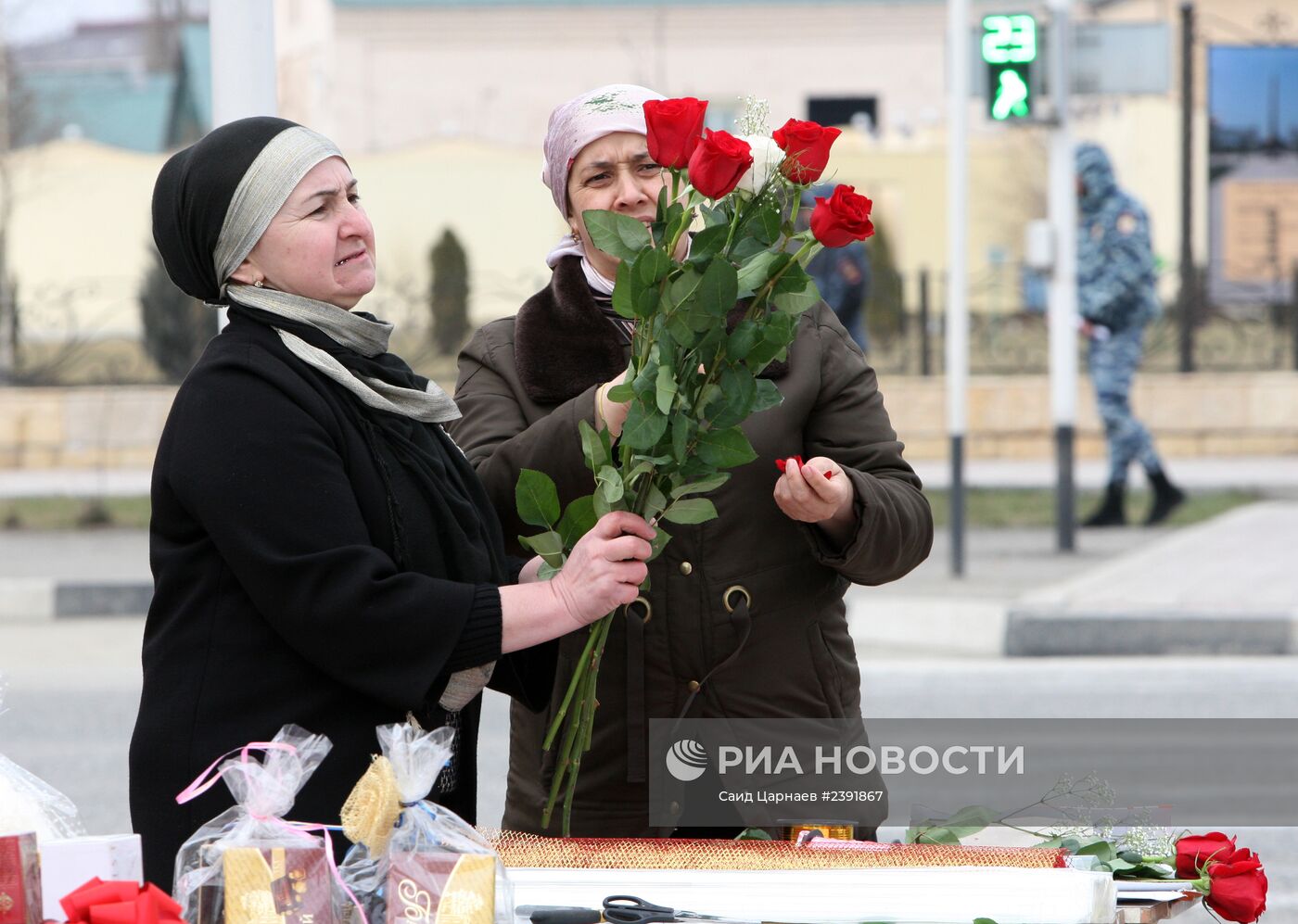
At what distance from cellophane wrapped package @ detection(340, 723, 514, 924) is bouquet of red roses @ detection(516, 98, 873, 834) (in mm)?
411

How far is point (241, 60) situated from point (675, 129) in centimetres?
129

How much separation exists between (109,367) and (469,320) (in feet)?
10.7

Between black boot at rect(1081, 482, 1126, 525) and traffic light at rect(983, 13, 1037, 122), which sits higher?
traffic light at rect(983, 13, 1037, 122)

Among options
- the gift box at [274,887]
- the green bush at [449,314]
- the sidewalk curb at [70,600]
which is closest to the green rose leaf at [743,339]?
the gift box at [274,887]

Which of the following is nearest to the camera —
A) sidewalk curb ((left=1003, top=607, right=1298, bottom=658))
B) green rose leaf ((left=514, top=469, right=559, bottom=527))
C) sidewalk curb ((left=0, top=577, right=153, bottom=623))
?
green rose leaf ((left=514, top=469, right=559, bottom=527))

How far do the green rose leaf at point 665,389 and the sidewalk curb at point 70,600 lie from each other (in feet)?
28.8

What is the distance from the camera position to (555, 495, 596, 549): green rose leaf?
2123 millimetres

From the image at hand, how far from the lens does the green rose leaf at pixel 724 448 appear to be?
1995 millimetres

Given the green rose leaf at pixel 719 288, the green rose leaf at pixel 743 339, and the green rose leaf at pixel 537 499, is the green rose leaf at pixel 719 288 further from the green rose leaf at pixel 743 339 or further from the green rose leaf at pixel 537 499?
the green rose leaf at pixel 537 499

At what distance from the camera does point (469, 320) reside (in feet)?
53.4

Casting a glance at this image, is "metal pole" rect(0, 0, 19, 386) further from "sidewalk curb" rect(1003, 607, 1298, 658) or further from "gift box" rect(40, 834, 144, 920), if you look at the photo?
"gift box" rect(40, 834, 144, 920)

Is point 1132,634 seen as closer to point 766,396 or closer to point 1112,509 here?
point 1112,509

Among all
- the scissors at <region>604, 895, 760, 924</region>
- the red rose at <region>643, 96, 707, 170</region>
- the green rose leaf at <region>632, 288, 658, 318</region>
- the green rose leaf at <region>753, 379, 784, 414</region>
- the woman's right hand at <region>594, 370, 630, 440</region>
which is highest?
the red rose at <region>643, 96, 707, 170</region>

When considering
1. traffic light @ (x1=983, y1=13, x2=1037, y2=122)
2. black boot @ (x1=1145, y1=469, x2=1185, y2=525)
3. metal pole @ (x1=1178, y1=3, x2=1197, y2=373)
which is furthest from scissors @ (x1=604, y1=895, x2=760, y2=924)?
metal pole @ (x1=1178, y1=3, x2=1197, y2=373)
